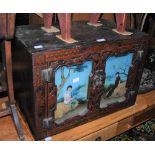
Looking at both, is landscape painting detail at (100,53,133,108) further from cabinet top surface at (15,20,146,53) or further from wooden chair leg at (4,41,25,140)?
wooden chair leg at (4,41,25,140)

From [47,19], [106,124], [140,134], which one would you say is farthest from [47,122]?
[140,134]

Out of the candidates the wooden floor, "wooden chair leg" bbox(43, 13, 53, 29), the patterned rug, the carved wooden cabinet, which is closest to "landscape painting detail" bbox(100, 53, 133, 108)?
the carved wooden cabinet

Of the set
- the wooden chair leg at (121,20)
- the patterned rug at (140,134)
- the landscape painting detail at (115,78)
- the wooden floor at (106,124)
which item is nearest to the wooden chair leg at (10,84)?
the wooden floor at (106,124)

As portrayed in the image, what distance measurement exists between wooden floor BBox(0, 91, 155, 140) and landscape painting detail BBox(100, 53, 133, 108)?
111 millimetres

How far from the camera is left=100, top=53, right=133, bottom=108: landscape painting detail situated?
1.13 metres

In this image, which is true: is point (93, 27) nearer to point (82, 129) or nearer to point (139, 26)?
point (82, 129)

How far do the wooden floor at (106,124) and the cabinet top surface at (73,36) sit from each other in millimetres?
507

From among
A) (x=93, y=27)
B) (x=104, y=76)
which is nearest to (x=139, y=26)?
(x=93, y=27)

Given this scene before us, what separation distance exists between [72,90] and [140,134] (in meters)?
0.89

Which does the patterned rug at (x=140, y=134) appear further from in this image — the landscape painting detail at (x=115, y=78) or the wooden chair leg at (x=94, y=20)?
the wooden chair leg at (x=94, y=20)

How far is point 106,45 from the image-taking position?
1.03m

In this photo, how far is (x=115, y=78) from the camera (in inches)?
47.3

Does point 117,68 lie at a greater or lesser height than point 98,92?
greater

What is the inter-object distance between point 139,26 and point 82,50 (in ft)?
3.54
